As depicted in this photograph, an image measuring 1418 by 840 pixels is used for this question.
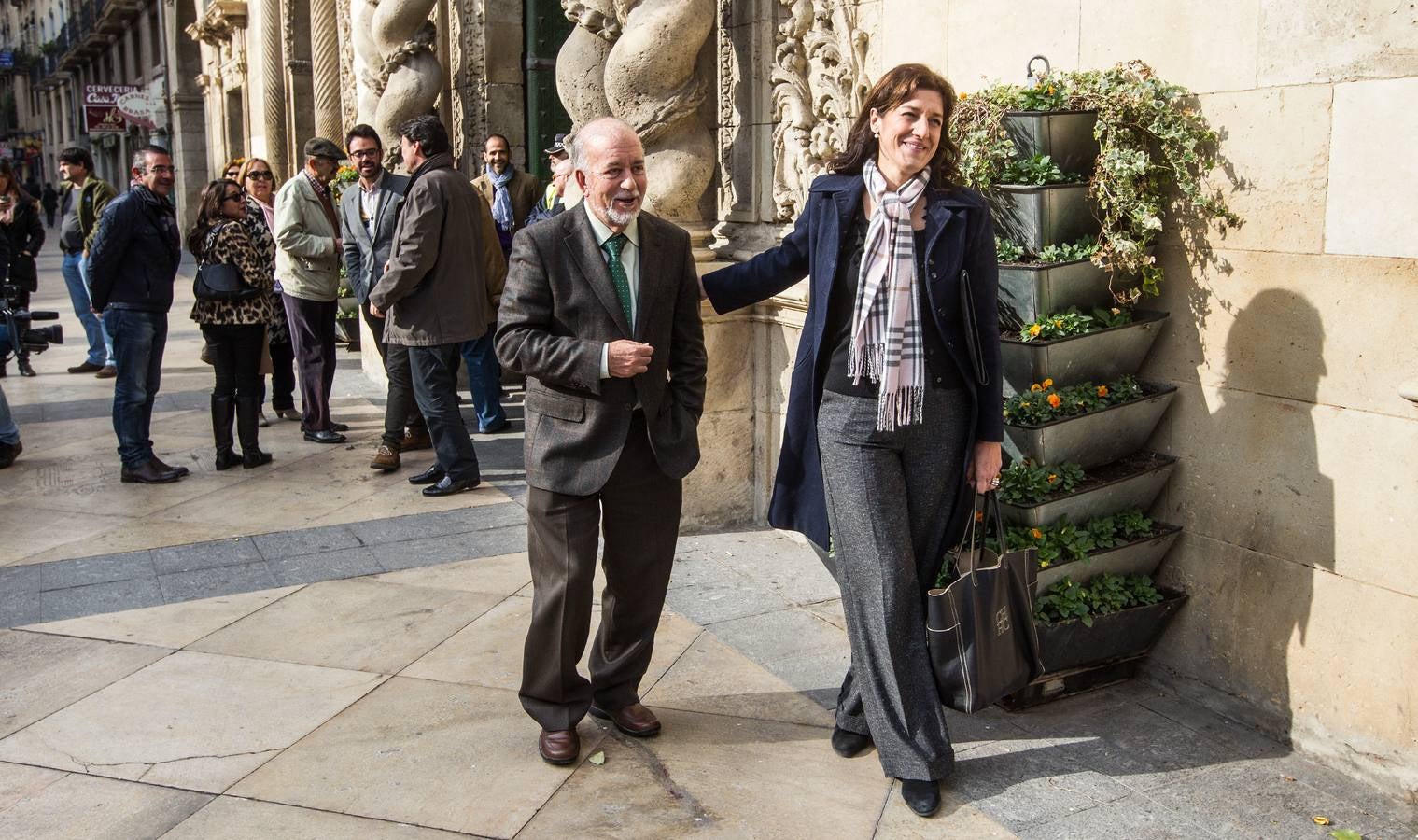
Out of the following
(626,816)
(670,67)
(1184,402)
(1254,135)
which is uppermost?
(670,67)

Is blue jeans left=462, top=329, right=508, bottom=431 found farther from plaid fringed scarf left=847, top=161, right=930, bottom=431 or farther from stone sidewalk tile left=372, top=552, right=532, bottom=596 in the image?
plaid fringed scarf left=847, top=161, right=930, bottom=431

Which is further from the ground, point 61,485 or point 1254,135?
point 1254,135

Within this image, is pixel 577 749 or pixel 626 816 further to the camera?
pixel 577 749

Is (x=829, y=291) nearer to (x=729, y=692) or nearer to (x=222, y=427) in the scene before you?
(x=729, y=692)

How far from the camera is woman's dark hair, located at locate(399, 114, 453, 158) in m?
6.76

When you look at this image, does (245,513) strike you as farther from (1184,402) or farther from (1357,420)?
(1357,420)

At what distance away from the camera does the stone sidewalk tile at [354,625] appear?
183 inches

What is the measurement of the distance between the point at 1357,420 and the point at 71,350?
1243 centimetres

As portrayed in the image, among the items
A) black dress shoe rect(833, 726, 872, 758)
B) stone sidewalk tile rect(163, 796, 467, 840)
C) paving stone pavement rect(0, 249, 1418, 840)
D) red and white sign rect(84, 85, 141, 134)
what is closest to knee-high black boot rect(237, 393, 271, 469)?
paving stone pavement rect(0, 249, 1418, 840)

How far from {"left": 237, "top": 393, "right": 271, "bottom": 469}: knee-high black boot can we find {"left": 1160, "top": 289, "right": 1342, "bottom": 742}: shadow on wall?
5367 millimetres

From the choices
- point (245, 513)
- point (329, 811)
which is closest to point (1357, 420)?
point (329, 811)

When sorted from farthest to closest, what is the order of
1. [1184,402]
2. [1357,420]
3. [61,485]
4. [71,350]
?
[71,350] → [61,485] → [1184,402] → [1357,420]

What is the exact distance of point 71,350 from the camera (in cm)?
1299

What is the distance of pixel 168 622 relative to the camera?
5.03 meters
